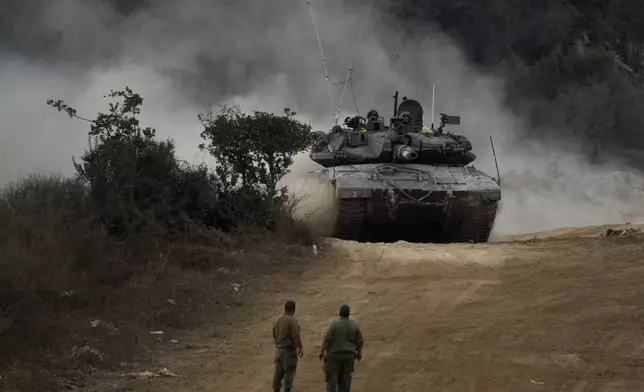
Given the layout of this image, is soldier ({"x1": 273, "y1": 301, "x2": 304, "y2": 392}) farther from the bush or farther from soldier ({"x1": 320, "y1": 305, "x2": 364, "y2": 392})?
the bush

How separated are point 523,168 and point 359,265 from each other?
2441cm

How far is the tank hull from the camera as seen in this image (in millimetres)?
13984

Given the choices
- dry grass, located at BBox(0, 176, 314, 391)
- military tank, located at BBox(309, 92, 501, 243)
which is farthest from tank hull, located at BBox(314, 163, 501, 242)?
dry grass, located at BBox(0, 176, 314, 391)

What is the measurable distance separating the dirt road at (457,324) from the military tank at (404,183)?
6.49ft

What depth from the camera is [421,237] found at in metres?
16.5

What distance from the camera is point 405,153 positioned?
51.1ft

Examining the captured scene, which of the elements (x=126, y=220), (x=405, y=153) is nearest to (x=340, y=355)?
(x=126, y=220)

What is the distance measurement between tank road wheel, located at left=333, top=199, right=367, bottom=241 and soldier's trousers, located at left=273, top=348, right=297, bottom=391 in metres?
7.57

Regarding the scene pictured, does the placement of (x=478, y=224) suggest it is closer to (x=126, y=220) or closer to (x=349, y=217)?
(x=349, y=217)

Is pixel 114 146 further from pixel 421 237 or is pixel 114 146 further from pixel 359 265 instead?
pixel 421 237

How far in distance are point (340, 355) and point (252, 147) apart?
7801mm

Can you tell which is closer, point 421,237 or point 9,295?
point 9,295

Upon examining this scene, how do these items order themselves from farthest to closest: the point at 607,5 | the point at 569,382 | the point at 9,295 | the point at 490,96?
the point at 607,5 → the point at 490,96 → the point at 9,295 → the point at 569,382

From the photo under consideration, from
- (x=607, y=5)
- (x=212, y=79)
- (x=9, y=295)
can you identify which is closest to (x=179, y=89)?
(x=212, y=79)
